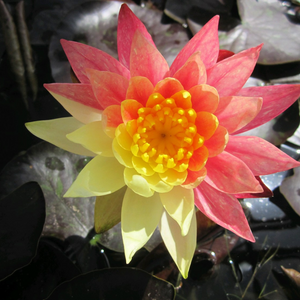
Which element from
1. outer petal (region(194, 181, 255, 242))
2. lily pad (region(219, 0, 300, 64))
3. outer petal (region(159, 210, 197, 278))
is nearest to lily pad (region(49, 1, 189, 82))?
lily pad (region(219, 0, 300, 64))

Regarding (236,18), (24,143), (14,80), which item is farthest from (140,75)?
(236,18)

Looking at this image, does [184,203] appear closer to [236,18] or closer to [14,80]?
[14,80]

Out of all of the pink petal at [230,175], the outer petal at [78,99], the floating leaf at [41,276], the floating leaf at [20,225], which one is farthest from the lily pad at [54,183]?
the pink petal at [230,175]

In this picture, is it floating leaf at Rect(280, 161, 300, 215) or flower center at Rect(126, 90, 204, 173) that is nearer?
flower center at Rect(126, 90, 204, 173)

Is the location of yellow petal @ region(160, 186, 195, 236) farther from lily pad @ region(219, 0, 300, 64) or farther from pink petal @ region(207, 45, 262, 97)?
lily pad @ region(219, 0, 300, 64)

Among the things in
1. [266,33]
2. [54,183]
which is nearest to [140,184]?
[54,183]

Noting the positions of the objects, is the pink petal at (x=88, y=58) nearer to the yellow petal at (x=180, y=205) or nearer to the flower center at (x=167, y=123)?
the flower center at (x=167, y=123)
